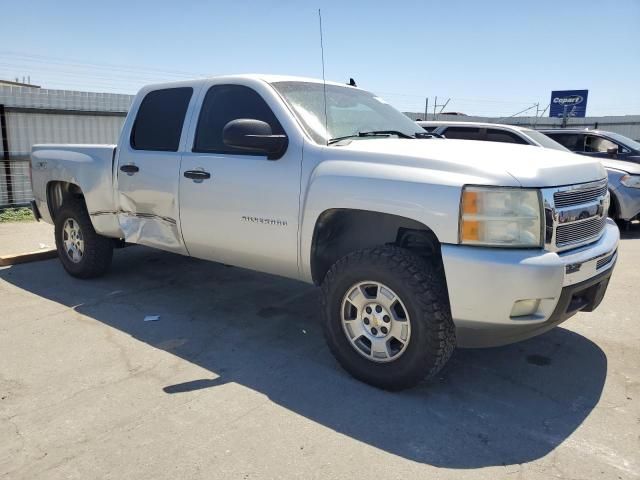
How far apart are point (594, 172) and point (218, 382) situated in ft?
9.23

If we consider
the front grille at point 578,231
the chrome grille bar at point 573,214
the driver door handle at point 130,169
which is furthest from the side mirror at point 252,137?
the front grille at point 578,231

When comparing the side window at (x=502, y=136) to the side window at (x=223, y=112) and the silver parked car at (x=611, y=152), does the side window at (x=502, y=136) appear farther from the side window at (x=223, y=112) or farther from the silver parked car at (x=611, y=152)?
the side window at (x=223, y=112)

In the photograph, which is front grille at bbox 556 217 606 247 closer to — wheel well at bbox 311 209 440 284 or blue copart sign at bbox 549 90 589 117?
wheel well at bbox 311 209 440 284

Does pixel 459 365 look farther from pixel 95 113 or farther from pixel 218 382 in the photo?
pixel 95 113

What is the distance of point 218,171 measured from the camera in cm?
418

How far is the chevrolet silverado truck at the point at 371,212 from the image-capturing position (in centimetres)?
297

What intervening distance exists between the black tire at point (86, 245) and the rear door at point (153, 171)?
0.68 m

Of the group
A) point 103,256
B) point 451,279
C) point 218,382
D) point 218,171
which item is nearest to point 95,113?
point 103,256

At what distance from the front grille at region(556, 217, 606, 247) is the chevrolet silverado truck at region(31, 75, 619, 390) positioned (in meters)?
0.01

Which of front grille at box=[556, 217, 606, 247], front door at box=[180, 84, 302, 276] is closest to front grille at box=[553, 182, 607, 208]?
front grille at box=[556, 217, 606, 247]

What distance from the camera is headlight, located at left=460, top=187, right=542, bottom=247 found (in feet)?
9.70

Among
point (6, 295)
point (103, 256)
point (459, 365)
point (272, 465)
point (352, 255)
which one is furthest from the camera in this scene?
point (103, 256)

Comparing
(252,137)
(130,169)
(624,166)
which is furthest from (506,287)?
(624,166)

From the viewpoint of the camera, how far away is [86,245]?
5.64 m
